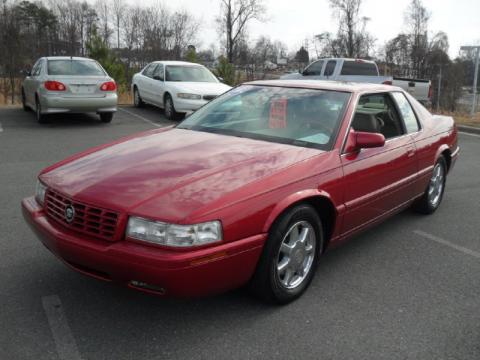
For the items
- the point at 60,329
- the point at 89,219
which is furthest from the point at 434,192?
the point at 60,329

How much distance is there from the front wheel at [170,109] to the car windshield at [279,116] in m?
8.11

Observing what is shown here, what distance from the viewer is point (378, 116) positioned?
14.4 feet

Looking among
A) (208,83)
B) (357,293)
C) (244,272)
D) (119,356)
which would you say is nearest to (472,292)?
(357,293)

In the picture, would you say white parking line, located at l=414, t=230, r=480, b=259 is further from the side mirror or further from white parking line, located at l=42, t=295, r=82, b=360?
white parking line, located at l=42, t=295, r=82, b=360

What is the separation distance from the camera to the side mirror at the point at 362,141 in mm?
3547

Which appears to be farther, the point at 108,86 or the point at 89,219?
the point at 108,86

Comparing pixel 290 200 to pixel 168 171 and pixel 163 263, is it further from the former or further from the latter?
pixel 163 263

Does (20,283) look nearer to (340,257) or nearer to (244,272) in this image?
(244,272)

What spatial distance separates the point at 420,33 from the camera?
1606 inches

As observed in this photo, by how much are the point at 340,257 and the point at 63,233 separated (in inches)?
88.7

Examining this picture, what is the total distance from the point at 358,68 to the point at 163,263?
51.5 feet

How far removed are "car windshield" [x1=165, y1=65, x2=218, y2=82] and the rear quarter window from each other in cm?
556

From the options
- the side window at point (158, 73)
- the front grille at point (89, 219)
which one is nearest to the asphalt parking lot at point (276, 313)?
the front grille at point (89, 219)

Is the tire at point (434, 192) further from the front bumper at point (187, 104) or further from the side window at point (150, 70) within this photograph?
the side window at point (150, 70)
